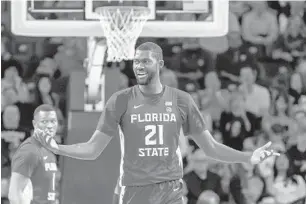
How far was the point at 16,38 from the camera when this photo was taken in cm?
986

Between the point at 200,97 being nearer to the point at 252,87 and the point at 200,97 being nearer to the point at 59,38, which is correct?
the point at 252,87

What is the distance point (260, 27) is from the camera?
10.2m

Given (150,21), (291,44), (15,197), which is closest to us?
(15,197)

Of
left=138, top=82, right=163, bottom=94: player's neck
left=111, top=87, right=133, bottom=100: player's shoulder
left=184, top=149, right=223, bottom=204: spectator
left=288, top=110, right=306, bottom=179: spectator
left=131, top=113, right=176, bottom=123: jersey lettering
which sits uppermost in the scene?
left=138, top=82, right=163, bottom=94: player's neck

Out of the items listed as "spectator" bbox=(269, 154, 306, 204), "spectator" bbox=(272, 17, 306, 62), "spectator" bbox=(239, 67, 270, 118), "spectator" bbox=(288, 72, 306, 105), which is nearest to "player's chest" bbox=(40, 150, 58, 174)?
"spectator" bbox=(269, 154, 306, 204)

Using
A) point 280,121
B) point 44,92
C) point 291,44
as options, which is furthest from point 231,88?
point 44,92

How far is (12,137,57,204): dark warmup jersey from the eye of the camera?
5.06m

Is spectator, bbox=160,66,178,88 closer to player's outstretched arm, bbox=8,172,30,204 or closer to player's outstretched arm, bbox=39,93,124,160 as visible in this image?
player's outstretched arm, bbox=8,172,30,204

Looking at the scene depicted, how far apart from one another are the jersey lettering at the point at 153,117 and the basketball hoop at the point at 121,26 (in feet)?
9.63

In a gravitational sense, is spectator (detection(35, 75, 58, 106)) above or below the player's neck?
below

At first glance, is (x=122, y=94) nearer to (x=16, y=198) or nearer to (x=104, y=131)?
(x=104, y=131)

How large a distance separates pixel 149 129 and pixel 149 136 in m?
0.04

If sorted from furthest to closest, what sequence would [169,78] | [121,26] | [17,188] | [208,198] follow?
[169,78]
[208,198]
[121,26]
[17,188]

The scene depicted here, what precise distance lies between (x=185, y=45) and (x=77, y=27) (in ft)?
9.41
